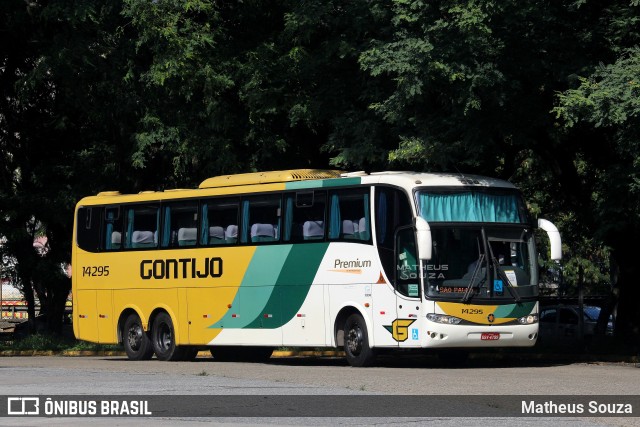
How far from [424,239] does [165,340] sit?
8.15 meters

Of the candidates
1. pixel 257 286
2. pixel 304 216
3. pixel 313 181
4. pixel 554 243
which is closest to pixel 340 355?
pixel 257 286

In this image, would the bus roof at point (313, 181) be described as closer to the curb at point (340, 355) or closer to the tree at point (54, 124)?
the tree at point (54, 124)

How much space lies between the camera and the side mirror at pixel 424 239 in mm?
23953

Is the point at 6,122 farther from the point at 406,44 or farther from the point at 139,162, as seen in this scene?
the point at 406,44

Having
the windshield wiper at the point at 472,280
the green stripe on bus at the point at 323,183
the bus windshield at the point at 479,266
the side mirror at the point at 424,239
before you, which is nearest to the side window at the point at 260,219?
the green stripe on bus at the point at 323,183

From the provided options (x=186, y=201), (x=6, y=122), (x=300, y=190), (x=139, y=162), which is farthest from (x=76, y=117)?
(x=300, y=190)

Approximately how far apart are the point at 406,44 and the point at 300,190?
346 centimetres

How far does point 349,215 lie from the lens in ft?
84.6

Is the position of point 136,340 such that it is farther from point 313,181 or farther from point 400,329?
point 400,329

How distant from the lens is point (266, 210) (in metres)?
27.4

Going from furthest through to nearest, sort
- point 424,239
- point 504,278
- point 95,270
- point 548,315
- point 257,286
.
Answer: point 548,315 → point 95,270 → point 257,286 → point 504,278 → point 424,239

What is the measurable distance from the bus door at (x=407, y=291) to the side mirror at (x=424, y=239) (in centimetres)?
65

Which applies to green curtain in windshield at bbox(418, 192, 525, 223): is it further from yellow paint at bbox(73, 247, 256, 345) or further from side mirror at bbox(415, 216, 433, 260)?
yellow paint at bbox(73, 247, 256, 345)

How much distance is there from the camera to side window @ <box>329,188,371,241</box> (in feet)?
83.6
